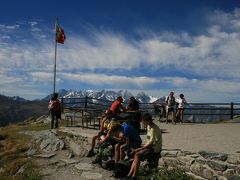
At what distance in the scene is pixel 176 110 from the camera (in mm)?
22531

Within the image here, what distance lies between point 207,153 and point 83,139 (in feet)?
21.2

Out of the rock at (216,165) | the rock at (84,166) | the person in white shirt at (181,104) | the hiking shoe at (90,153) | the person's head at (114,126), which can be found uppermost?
the person in white shirt at (181,104)

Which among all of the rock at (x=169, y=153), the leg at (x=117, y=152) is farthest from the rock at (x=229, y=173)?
the leg at (x=117, y=152)

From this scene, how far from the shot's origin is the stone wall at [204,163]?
975 cm

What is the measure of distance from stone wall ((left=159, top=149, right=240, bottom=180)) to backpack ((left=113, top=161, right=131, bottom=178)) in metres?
1.02

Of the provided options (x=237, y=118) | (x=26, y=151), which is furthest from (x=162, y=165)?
(x=237, y=118)

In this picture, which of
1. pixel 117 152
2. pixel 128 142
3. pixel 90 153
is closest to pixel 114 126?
pixel 117 152

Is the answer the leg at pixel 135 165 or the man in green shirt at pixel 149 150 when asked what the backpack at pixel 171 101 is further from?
the leg at pixel 135 165

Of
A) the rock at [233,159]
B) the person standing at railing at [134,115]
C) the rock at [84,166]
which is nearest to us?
the rock at [233,159]

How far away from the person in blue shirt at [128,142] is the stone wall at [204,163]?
91 cm

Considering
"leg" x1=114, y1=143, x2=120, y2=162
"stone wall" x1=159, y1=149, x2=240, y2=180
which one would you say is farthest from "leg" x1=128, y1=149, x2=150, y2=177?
"leg" x1=114, y1=143, x2=120, y2=162

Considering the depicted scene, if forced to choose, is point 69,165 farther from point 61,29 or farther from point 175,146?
point 61,29

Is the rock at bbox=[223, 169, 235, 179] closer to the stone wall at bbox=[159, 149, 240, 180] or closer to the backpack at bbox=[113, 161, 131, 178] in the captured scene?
the stone wall at bbox=[159, 149, 240, 180]

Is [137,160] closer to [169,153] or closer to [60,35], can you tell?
[169,153]
